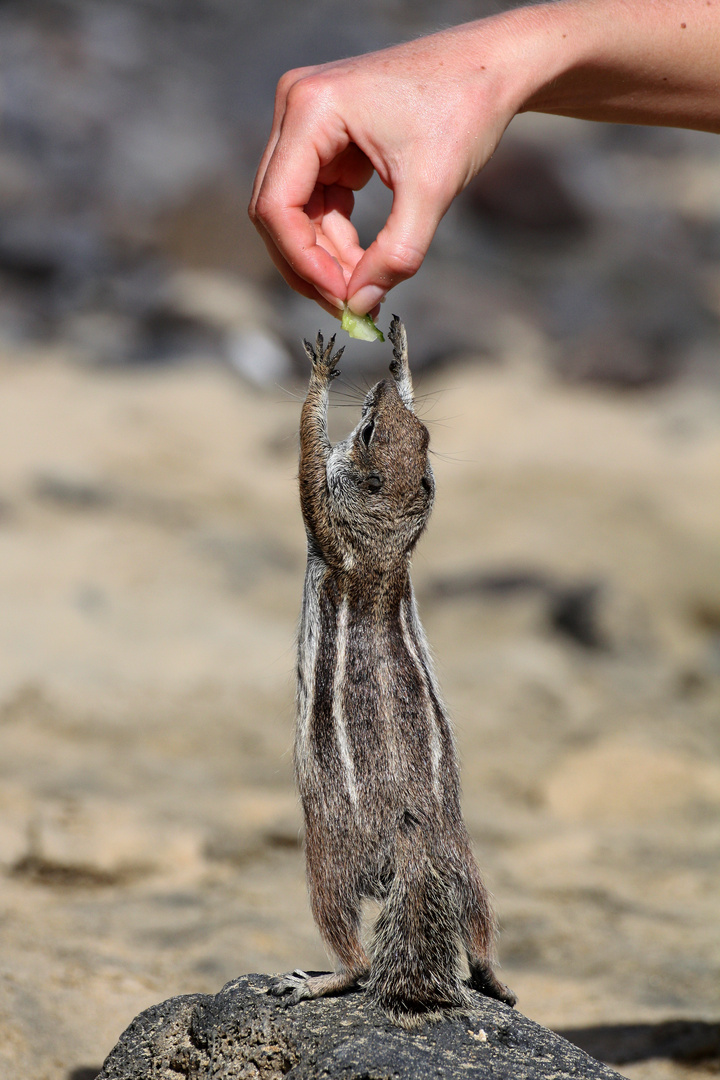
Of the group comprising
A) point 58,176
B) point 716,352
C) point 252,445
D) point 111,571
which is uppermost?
point 58,176

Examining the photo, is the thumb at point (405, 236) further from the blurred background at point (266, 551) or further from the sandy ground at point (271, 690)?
the blurred background at point (266, 551)

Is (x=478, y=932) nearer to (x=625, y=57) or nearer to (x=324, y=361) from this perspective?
(x=324, y=361)

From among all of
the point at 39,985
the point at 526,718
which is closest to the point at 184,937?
the point at 39,985

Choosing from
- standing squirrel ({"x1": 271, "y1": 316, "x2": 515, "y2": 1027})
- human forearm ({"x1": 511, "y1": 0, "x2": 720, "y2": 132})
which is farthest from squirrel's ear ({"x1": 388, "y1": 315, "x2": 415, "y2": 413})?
human forearm ({"x1": 511, "y1": 0, "x2": 720, "y2": 132})

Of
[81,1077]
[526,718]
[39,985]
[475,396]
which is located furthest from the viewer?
[475,396]

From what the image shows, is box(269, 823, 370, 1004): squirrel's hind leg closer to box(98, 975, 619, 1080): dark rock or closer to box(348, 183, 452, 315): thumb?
box(98, 975, 619, 1080): dark rock

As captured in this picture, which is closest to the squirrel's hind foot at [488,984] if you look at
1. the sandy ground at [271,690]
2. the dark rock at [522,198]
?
the sandy ground at [271,690]

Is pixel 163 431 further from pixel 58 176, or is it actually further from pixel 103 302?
pixel 58 176
